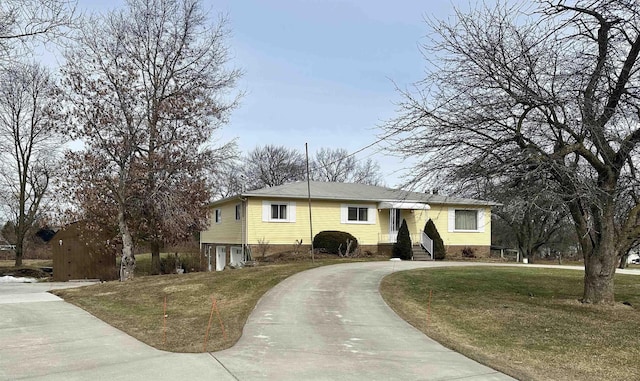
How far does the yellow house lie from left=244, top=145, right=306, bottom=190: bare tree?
29950 mm

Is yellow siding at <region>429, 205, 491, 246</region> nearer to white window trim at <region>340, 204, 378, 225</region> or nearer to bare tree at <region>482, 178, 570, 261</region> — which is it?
white window trim at <region>340, 204, 378, 225</region>

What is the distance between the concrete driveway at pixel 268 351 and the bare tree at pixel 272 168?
50.5m

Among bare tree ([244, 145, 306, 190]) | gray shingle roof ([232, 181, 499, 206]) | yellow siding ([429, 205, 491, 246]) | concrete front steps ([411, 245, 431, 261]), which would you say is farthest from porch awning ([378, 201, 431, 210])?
bare tree ([244, 145, 306, 190])

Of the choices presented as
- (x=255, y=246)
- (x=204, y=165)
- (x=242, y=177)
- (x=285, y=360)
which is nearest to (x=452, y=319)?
(x=285, y=360)

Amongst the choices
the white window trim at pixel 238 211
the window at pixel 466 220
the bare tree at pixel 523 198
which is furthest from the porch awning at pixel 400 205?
the bare tree at pixel 523 198

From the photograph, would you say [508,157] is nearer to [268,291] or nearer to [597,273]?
[597,273]

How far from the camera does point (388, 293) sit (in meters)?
13.1

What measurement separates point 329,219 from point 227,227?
5970 mm

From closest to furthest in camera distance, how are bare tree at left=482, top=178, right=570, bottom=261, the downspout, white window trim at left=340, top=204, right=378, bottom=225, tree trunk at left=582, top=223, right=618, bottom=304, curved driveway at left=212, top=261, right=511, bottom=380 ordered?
curved driveway at left=212, top=261, right=511, bottom=380 → bare tree at left=482, top=178, right=570, bottom=261 → tree trunk at left=582, top=223, right=618, bottom=304 → the downspout → white window trim at left=340, top=204, right=378, bottom=225

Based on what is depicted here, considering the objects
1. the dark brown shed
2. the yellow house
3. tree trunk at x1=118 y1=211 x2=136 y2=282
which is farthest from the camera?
the dark brown shed

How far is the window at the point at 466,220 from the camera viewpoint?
30405 mm

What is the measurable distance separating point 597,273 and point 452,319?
353cm

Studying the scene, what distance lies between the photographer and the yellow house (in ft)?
86.6

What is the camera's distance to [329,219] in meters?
28.1
